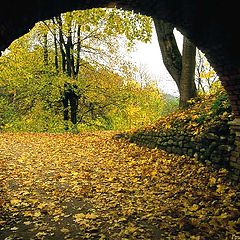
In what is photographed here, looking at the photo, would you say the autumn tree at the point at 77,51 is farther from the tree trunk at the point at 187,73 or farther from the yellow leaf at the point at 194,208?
the yellow leaf at the point at 194,208

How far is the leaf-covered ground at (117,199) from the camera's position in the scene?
4250mm

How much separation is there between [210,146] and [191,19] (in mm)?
3300

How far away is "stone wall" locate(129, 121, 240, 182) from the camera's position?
632 cm

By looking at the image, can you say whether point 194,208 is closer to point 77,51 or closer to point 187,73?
point 187,73

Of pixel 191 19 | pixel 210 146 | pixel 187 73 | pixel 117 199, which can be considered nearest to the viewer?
pixel 191 19

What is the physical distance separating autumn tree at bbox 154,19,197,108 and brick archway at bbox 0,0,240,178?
4735mm

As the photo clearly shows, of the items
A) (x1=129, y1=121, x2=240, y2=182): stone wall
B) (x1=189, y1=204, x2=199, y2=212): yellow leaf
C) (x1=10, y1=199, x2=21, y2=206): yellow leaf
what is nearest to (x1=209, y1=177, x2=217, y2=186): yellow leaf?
→ (x1=129, y1=121, x2=240, y2=182): stone wall

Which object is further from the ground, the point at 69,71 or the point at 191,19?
the point at 69,71

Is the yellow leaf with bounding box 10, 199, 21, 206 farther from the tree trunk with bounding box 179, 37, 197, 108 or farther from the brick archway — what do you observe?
the tree trunk with bounding box 179, 37, 197, 108

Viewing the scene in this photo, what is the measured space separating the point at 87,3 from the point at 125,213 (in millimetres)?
3383

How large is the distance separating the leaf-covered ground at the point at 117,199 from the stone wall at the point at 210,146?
0.78ft

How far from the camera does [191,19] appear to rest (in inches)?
194

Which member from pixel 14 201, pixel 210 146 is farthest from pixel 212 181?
pixel 14 201

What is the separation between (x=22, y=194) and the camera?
19.9 ft
